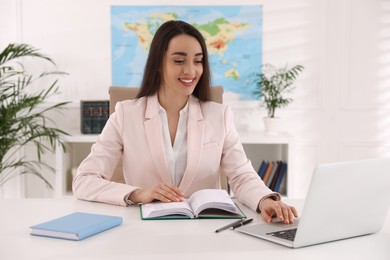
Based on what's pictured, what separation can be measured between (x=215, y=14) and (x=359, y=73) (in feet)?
4.03

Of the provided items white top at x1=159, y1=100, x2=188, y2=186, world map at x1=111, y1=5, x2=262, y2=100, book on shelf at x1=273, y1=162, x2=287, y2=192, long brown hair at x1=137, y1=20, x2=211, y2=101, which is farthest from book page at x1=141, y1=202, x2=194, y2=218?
world map at x1=111, y1=5, x2=262, y2=100

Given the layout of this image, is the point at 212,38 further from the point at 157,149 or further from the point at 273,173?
the point at 157,149

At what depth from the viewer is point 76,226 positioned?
1.49 meters

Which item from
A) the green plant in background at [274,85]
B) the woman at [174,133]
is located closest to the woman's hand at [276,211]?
the woman at [174,133]

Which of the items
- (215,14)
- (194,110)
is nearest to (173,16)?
(215,14)

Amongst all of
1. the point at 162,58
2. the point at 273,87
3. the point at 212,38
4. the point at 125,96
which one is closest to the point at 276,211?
the point at 162,58

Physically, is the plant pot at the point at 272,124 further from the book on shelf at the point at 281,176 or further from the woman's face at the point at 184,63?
the woman's face at the point at 184,63

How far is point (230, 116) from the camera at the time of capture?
2.33m

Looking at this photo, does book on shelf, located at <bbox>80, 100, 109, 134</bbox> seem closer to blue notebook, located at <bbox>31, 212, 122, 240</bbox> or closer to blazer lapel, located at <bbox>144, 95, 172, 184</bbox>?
blazer lapel, located at <bbox>144, 95, 172, 184</bbox>

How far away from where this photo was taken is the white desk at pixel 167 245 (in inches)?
51.9

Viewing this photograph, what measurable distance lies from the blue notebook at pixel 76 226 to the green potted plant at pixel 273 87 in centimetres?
259

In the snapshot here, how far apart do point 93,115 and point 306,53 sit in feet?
5.66

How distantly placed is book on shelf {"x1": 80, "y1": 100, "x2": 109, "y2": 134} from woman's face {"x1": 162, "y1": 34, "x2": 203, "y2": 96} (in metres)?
1.85

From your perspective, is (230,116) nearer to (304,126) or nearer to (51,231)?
(51,231)
